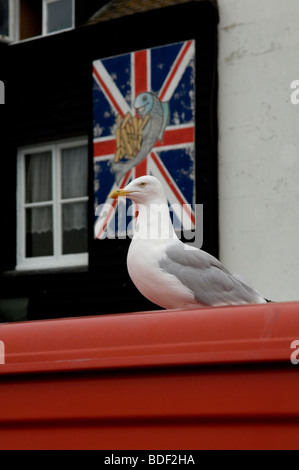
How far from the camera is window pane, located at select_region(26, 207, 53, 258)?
1100 cm

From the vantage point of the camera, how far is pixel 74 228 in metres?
10.8

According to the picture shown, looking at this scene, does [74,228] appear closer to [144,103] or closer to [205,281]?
[144,103]

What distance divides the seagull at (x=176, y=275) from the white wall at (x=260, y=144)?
16.3 ft

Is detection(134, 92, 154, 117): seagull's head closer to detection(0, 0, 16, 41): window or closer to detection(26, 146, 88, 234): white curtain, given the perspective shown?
detection(26, 146, 88, 234): white curtain

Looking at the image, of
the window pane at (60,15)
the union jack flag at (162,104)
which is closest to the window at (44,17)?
the window pane at (60,15)

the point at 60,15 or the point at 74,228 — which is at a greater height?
the point at 60,15

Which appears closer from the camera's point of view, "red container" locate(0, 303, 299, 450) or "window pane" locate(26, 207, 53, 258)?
"red container" locate(0, 303, 299, 450)

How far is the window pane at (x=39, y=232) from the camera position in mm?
11000

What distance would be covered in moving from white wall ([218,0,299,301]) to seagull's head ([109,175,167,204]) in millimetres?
4614

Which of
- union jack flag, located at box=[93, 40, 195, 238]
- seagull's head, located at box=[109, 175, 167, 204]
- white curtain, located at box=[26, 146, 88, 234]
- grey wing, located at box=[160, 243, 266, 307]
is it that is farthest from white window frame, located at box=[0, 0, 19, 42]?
grey wing, located at box=[160, 243, 266, 307]

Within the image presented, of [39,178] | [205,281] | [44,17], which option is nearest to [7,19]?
[44,17]

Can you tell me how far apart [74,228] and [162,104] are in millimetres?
2004

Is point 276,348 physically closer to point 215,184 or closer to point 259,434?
point 259,434

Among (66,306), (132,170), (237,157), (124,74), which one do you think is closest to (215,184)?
(237,157)
